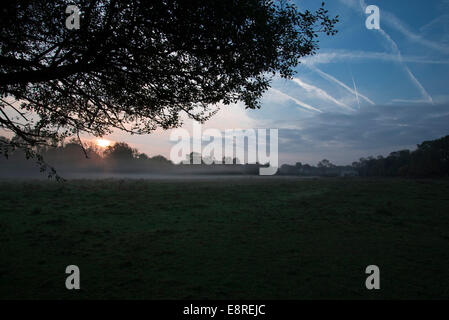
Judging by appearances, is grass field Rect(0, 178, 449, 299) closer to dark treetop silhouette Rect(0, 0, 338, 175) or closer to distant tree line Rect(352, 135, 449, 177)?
dark treetop silhouette Rect(0, 0, 338, 175)

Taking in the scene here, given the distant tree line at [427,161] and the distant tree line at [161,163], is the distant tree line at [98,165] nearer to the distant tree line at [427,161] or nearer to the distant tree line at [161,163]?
the distant tree line at [161,163]

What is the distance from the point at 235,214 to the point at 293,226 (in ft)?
17.4

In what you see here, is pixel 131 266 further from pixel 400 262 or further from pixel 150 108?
pixel 400 262

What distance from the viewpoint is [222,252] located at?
37.4 ft

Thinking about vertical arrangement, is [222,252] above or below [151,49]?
below

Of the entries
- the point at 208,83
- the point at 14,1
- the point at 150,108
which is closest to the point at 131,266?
the point at 150,108

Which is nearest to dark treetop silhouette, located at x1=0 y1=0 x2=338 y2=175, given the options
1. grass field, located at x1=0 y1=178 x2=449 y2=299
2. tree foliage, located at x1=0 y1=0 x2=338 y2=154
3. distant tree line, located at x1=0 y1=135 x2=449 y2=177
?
tree foliage, located at x1=0 y1=0 x2=338 y2=154

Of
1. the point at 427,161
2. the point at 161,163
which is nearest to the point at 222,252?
the point at 427,161

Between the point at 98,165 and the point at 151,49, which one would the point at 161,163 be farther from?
the point at 151,49

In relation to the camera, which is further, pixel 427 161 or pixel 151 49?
pixel 427 161

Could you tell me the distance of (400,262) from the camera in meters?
10.1

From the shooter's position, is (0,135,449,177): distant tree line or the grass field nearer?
the grass field

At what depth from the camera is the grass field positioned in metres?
7.83

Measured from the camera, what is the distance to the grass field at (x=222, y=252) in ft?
25.7
